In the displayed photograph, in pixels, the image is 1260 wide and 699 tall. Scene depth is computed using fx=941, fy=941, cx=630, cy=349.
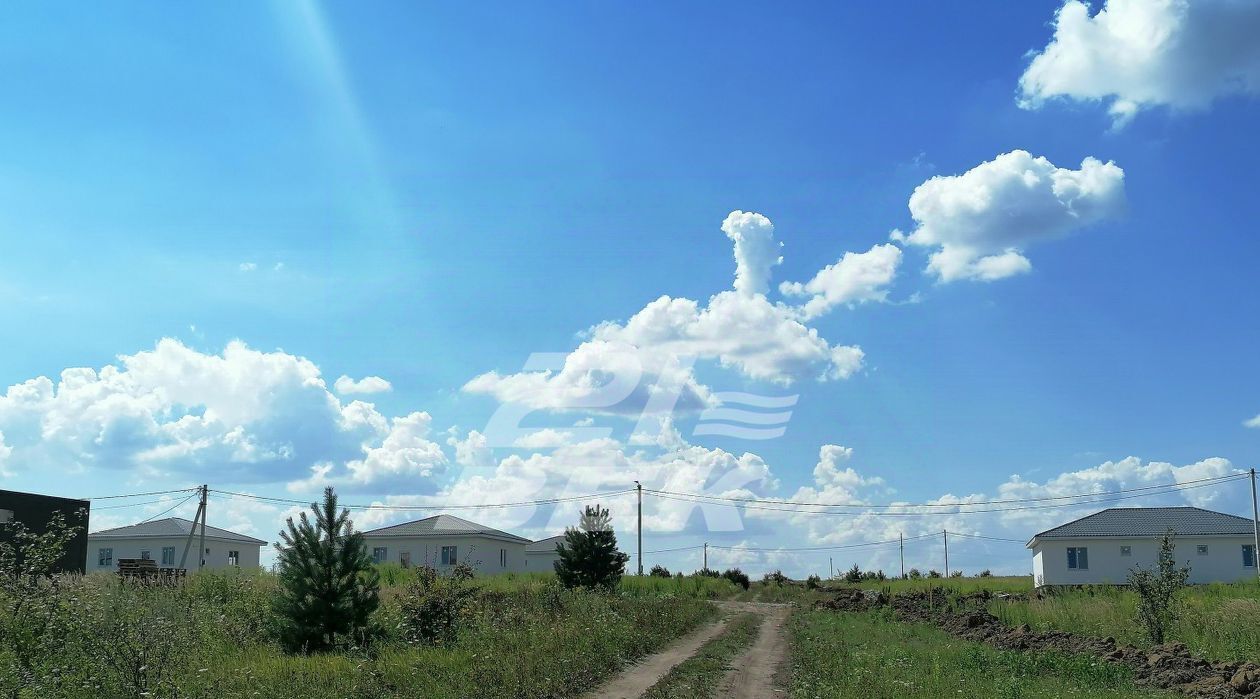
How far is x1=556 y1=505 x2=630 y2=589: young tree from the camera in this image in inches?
1474

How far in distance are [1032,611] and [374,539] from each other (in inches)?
1794

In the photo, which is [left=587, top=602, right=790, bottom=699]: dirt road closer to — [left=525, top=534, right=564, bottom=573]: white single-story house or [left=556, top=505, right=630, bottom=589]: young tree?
[left=556, top=505, right=630, bottom=589]: young tree

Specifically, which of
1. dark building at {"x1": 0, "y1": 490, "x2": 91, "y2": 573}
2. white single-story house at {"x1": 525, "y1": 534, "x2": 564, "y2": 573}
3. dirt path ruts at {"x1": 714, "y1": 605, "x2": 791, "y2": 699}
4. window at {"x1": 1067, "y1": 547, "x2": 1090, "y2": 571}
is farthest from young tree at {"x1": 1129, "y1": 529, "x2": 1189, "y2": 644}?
white single-story house at {"x1": 525, "y1": 534, "x2": 564, "y2": 573}

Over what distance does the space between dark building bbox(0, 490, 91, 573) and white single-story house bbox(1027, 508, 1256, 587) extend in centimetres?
4993

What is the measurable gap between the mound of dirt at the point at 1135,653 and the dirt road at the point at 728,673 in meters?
5.47

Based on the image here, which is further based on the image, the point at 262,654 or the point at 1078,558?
the point at 1078,558

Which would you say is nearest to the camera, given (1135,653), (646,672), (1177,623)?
(646,672)

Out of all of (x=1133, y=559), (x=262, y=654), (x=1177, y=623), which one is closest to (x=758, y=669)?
(x=262, y=654)

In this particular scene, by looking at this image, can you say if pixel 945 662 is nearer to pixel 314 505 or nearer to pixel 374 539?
pixel 314 505

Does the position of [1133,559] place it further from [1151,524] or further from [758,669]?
[758,669]

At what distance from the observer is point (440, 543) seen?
6259 cm

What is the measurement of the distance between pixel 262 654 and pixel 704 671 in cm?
818

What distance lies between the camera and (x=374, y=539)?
63750mm

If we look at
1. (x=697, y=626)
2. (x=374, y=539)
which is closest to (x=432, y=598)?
(x=697, y=626)
